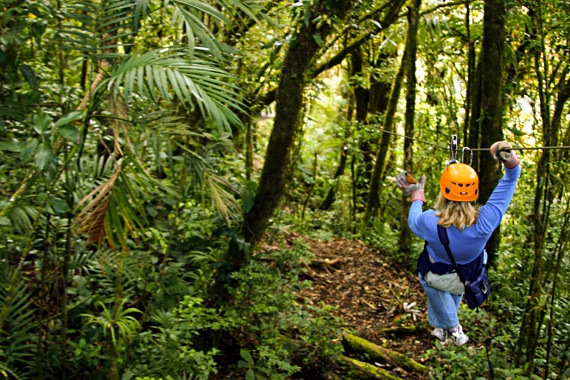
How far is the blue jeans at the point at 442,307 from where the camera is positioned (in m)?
3.89

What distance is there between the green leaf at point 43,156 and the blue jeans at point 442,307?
8.69 feet

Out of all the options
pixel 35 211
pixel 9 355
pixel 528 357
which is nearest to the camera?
pixel 35 211

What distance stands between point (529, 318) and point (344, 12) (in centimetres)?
327

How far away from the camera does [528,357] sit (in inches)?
178

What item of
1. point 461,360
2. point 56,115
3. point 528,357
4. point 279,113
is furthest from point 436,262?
point 56,115

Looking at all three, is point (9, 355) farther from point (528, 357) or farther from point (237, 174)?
point (528, 357)

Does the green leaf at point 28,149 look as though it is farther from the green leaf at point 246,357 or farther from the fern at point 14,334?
the green leaf at point 246,357

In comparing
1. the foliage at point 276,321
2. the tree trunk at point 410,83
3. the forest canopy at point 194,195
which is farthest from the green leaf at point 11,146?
the tree trunk at point 410,83

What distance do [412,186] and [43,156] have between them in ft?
8.05

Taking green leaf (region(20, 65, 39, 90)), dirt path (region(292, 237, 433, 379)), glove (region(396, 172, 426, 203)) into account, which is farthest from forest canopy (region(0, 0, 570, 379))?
dirt path (region(292, 237, 433, 379))

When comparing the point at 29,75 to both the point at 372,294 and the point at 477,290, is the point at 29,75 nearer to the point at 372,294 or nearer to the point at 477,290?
the point at 477,290

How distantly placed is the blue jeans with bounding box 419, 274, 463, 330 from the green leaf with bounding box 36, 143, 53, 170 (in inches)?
104

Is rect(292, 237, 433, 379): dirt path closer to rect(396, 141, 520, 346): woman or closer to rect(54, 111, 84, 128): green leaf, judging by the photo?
rect(396, 141, 520, 346): woman

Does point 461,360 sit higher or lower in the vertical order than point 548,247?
lower
